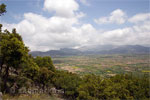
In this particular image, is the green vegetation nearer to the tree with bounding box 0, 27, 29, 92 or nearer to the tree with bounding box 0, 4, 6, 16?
the tree with bounding box 0, 27, 29, 92

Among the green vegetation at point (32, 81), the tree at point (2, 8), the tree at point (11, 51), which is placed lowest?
the green vegetation at point (32, 81)

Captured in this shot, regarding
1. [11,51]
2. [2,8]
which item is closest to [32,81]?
[11,51]

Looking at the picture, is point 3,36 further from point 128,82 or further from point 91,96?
point 128,82

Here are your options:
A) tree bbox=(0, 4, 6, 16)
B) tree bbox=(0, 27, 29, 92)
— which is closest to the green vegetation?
tree bbox=(0, 27, 29, 92)

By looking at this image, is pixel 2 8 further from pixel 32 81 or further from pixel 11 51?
pixel 32 81

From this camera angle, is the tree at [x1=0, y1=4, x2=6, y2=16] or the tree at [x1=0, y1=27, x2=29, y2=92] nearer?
the tree at [x1=0, y1=27, x2=29, y2=92]

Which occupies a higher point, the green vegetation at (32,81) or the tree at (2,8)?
the tree at (2,8)

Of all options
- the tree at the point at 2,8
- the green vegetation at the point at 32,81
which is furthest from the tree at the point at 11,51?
the tree at the point at 2,8

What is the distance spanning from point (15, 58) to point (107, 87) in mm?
12392

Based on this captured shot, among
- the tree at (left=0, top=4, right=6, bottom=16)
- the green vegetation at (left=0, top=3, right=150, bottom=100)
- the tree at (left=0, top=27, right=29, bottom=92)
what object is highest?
the tree at (left=0, top=4, right=6, bottom=16)

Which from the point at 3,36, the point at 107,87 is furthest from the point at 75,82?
the point at 3,36

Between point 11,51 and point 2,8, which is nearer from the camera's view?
point 11,51

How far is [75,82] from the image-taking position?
60.7 feet

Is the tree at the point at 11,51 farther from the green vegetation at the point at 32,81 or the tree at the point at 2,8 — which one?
the tree at the point at 2,8
